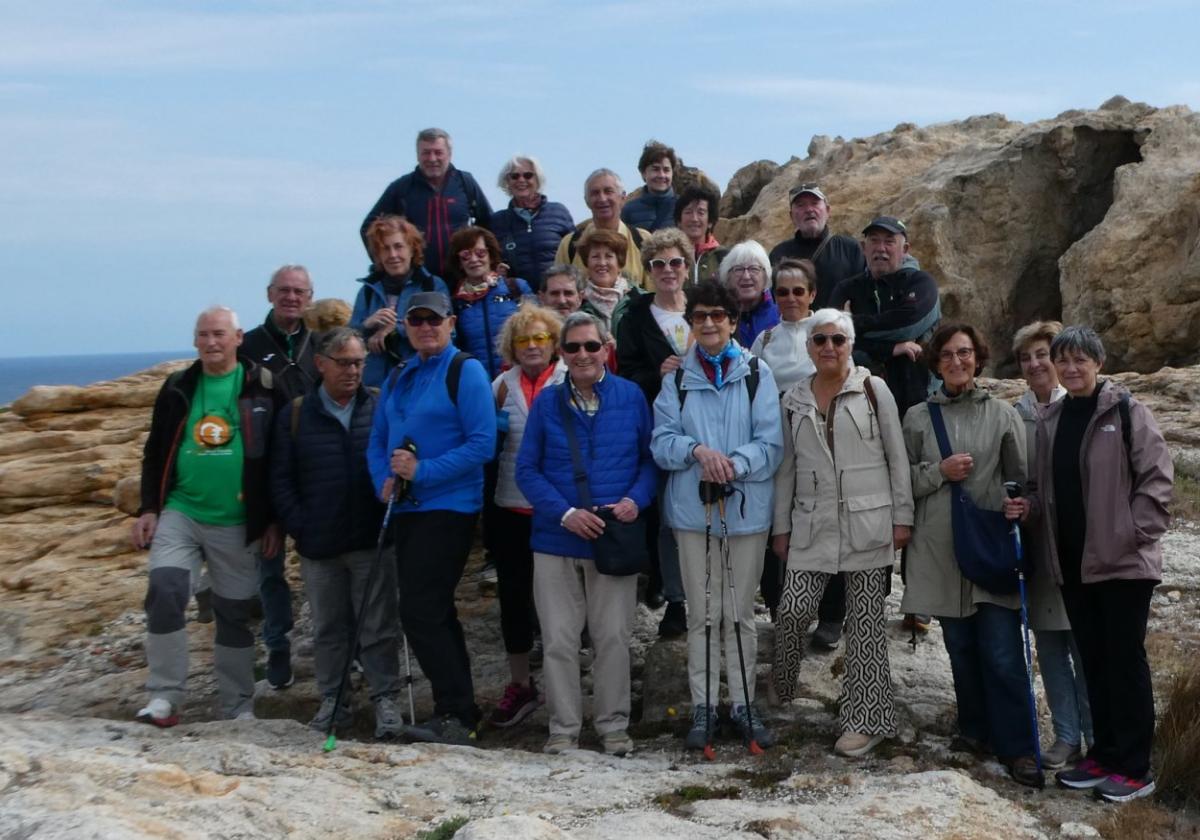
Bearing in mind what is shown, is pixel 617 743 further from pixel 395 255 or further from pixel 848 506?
pixel 395 255

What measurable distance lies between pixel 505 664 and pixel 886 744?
335 cm

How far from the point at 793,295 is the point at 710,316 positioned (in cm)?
82

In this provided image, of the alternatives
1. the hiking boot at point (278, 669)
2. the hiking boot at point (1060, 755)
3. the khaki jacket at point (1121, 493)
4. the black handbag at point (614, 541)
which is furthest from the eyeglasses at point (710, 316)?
the hiking boot at point (278, 669)

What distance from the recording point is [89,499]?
14102mm

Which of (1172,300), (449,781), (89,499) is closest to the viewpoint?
(449,781)

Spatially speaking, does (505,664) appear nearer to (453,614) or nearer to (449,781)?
(453,614)

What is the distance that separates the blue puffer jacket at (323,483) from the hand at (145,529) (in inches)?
31.8

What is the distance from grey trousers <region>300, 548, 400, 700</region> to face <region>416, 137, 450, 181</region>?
12.0 feet

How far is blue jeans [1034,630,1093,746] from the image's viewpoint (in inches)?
274

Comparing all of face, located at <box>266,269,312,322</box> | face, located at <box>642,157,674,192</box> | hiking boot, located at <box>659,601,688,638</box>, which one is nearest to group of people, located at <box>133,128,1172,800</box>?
hiking boot, located at <box>659,601,688,638</box>

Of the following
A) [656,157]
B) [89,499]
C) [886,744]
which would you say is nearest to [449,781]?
[886,744]

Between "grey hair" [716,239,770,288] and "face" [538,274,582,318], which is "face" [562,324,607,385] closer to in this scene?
"face" [538,274,582,318]

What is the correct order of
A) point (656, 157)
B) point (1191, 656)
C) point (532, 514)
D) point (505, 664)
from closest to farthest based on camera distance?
point (532, 514) < point (1191, 656) < point (505, 664) < point (656, 157)

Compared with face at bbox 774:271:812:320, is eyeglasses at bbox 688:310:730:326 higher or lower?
lower
